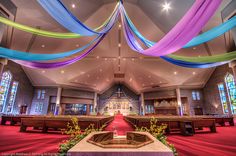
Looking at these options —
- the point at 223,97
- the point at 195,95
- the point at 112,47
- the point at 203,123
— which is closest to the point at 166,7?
the point at 112,47

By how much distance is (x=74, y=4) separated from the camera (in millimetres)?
5297

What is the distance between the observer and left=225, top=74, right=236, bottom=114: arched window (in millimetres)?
8750

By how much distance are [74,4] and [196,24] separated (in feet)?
17.3

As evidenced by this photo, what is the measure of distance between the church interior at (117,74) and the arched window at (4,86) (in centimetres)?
6

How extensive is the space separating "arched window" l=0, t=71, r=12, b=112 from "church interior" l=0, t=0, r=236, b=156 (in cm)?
6

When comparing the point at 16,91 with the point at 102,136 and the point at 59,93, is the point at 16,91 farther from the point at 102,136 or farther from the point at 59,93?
the point at 102,136

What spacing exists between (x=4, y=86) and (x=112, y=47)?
904 centimetres

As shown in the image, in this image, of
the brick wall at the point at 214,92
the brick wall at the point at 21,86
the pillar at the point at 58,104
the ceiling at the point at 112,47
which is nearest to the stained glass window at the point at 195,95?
the brick wall at the point at 214,92

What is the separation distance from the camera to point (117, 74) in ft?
48.8

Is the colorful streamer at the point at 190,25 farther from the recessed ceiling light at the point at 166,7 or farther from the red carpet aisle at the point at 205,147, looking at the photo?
the recessed ceiling light at the point at 166,7

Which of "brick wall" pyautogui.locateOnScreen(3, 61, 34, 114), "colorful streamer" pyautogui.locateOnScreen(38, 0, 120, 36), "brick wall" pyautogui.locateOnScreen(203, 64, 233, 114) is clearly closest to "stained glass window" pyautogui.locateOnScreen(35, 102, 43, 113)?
"brick wall" pyautogui.locateOnScreen(3, 61, 34, 114)

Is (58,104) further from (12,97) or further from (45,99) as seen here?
(12,97)

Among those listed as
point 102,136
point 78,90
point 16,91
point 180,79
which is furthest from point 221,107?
point 16,91

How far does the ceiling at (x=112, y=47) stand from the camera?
17.7 feet
